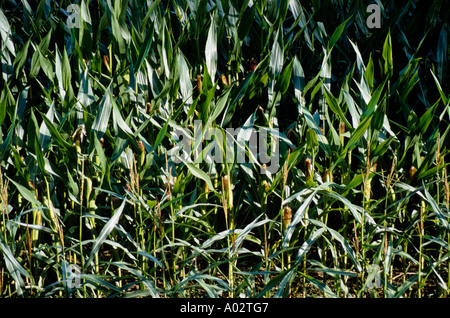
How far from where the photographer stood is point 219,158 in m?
1.27

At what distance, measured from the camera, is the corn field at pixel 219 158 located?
1.16m

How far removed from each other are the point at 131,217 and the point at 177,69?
0.41 m

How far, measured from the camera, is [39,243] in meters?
1.29

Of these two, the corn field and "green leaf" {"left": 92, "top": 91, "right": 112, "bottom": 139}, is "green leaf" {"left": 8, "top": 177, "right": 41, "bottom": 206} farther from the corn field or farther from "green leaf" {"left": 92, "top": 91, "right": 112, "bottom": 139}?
"green leaf" {"left": 92, "top": 91, "right": 112, "bottom": 139}

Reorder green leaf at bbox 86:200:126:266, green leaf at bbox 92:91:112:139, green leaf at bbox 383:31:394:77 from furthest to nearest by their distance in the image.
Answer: green leaf at bbox 383:31:394:77
green leaf at bbox 92:91:112:139
green leaf at bbox 86:200:126:266

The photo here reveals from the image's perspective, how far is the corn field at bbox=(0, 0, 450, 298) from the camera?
1156 millimetres

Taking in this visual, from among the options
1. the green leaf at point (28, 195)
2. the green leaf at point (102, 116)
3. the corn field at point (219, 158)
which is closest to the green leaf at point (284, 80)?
the corn field at point (219, 158)

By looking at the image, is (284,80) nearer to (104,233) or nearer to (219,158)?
(219,158)

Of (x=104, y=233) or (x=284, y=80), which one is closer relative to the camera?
(x=104, y=233)

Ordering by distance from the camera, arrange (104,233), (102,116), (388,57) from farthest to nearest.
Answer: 1. (388,57)
2. (102,116)
3. (104,233)

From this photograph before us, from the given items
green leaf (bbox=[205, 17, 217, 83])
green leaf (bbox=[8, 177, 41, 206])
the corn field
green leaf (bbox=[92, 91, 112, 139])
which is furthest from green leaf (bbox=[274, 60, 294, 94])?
green leaf (bbox=[8, 177, 41, 206])

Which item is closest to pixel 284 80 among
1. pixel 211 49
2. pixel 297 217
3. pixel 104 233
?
pixel 211 49

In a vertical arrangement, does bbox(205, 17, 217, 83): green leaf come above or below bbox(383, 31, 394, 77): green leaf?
above
